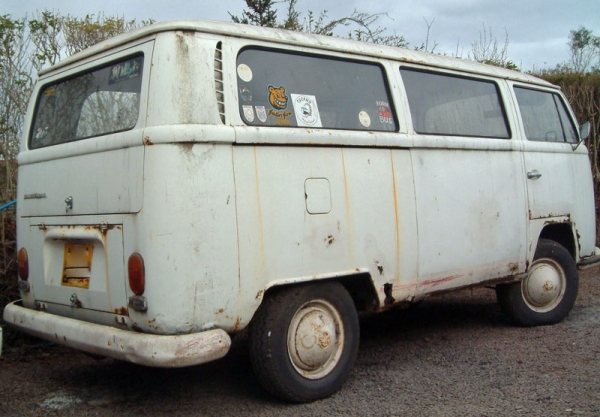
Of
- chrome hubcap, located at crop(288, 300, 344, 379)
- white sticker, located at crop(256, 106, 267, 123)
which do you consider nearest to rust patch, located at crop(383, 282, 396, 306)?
chrome hubcap, located at crop(288, 300, 344, 379)

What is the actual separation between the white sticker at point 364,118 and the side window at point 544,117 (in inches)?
79.4

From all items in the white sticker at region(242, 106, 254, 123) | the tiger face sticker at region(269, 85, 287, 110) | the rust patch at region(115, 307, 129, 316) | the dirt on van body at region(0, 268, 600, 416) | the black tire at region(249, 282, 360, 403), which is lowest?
the dirt on van body at region(0, 268, 600, 416)

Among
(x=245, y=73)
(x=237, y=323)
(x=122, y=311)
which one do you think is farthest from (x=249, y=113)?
(x=122, y=311)

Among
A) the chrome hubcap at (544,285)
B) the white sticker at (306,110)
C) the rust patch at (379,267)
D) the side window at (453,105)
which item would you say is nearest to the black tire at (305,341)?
the rust patch at (379,267)

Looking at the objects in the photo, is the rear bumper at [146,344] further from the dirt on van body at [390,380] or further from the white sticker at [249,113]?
the white sticker at [249,113]

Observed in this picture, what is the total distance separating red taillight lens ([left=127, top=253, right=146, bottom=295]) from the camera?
3449mm

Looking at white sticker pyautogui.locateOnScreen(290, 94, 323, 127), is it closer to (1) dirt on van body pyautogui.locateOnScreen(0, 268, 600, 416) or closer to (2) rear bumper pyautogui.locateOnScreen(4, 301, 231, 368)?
(2) rear bumper pyautogui.locateOnScreen(4, 301, 231, 368)

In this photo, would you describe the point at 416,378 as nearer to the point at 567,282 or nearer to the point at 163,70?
the point at 567,282

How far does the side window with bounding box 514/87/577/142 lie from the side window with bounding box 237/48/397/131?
188 centimetres

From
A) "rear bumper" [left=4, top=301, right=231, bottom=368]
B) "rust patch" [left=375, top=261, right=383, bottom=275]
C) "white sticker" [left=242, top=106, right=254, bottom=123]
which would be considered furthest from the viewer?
"rust patch" [left=375, top=261, right=383, bottom=275]

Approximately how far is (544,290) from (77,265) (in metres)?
4.05

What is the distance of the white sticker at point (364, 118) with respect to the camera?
174 inches

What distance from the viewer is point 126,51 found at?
3857 mm

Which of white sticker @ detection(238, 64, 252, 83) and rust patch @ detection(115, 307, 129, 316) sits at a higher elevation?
white sticker @ detection(238, 64, 252, 83)
